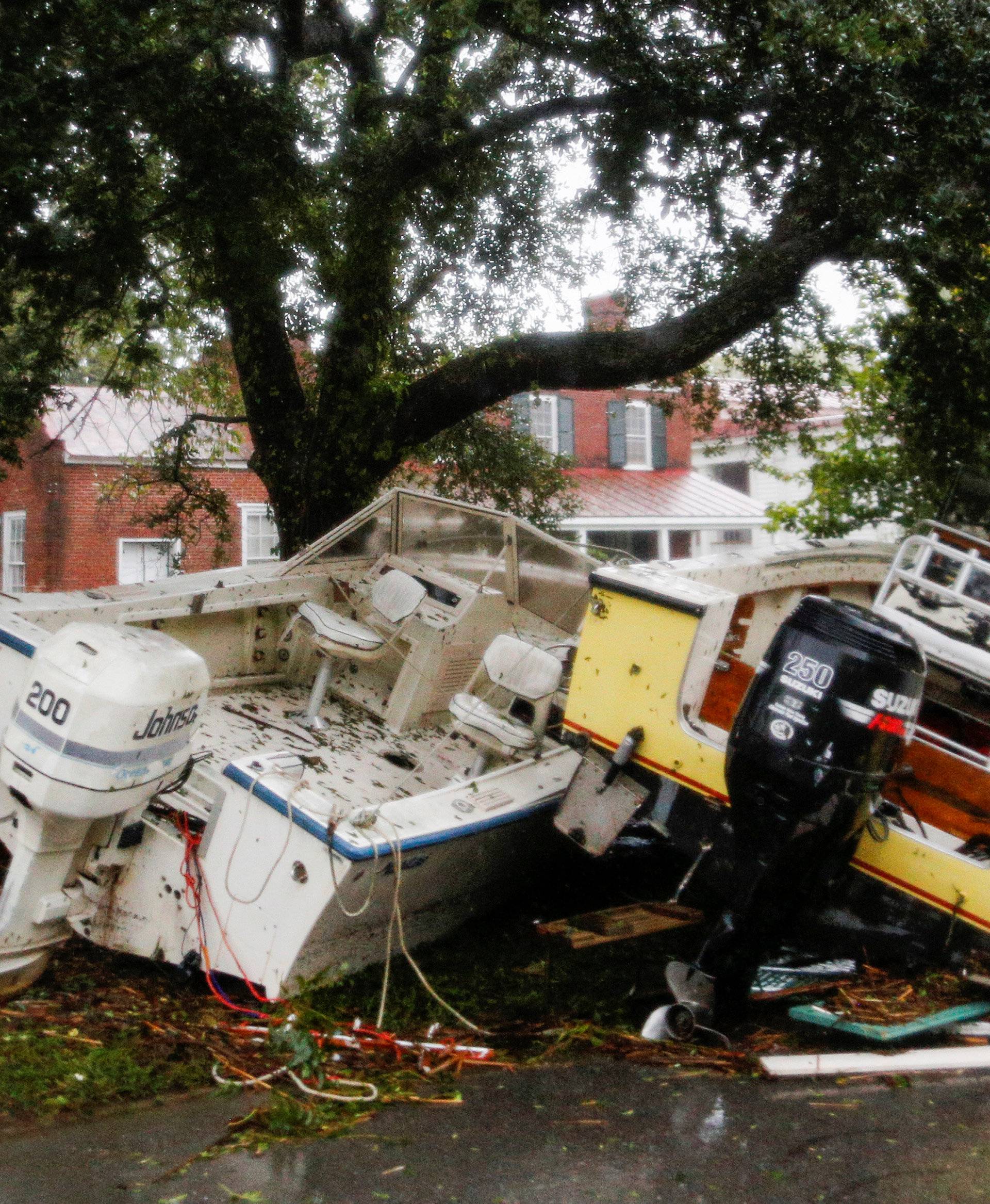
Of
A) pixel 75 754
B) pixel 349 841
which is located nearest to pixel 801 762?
pixel 349 841

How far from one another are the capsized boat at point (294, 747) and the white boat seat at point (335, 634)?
2cm

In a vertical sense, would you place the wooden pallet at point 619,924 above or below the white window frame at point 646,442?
below

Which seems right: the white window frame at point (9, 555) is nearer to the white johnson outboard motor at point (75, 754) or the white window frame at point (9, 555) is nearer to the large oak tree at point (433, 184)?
the large oak tree at point (433, 184)

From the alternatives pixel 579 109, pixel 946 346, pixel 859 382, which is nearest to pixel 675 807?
pixel 946 346

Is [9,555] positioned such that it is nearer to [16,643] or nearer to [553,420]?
[553,420]

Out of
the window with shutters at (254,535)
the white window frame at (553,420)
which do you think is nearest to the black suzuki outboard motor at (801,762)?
the white window frame at (553,420)

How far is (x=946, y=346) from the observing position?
24.5 ft

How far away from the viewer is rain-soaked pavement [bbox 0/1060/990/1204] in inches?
118

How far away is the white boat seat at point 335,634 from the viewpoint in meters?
6.00

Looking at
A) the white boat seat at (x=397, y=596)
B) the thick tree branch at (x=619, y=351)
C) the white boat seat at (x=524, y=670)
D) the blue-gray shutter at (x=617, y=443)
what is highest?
the thick tree branch at (x=619, y=351)

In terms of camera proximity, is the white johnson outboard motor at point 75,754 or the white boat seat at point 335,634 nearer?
the white johnson outboard motor at point 75,754

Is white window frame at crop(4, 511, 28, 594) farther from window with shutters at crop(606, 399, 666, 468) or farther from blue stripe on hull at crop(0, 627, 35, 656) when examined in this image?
blue stripe on hull at crop(0, 627, 35, 656)

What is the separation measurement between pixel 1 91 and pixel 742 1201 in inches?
218

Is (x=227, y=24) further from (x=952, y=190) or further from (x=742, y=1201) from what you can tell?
(x=742, y=1201)
